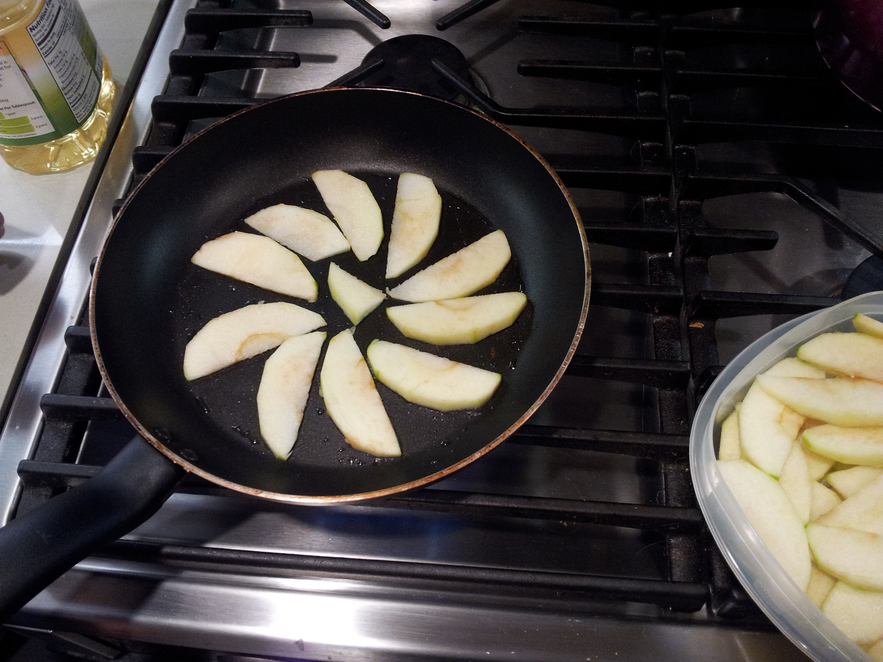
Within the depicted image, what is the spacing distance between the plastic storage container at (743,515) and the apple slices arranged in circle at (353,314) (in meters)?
0.24

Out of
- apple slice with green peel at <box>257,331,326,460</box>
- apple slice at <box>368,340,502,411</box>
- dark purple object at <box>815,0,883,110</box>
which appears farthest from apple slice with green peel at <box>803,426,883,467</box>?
apple slice with green peel at <box>257,331,326,460</box>

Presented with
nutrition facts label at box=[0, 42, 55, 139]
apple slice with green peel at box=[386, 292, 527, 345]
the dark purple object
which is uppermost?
the dark purple object

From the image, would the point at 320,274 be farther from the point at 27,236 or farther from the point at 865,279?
the point at 865,279

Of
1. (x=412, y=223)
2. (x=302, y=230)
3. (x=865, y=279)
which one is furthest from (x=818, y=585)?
(x=302, y=230)

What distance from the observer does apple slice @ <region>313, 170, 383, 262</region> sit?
90cm

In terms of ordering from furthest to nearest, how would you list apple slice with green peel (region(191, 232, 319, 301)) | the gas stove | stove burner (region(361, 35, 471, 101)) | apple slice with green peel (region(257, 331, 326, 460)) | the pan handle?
stove burner (region(361, 35, 471, 101))
apple slice with green peel (region(191, 232, 319, 301))
apple slice with green peel (region(257, 331, 326, 460))
the gas stove
the pan handle

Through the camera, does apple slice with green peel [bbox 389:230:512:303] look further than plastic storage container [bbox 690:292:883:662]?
Yes

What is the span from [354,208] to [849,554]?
708mm

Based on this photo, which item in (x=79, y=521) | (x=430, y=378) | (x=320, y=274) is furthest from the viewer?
(x=320, y=274)

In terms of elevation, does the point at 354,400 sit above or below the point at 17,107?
below

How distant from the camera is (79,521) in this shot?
0.58 m

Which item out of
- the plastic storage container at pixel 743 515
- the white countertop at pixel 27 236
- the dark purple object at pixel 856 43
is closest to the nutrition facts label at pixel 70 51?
the white countertop at pixel 27 236

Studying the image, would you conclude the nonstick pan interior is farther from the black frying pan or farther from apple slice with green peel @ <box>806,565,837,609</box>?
apple slice with green peel @ <box>806,565,837,609</box>

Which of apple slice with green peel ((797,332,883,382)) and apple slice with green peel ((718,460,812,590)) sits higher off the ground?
apple slice with green peel ((797,332,883,382))
